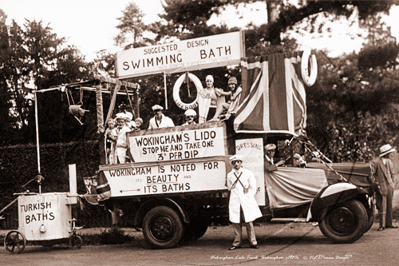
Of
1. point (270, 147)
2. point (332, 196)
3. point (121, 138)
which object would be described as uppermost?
point (121, 138)

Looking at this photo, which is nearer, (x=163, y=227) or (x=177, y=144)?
(x=163, y=227)

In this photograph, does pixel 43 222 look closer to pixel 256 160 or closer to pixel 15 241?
pixel 15 241

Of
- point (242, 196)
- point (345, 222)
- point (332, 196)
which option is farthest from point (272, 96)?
point (345, 222)

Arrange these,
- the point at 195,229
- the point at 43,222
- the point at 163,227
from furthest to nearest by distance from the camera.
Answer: the point at 195,229, the point at 43,222, the point at 163,227

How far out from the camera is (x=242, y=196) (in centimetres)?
874

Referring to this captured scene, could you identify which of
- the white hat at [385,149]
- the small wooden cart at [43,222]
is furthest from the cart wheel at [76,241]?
the white hat at [385,149]

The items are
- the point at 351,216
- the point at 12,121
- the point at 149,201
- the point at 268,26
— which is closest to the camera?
the point at 351,216

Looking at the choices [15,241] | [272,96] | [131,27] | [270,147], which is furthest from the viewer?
[131,27]

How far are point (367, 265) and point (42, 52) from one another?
9.83 meters

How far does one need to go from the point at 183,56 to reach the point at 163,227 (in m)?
3.17

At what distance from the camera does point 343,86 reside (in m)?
7.42

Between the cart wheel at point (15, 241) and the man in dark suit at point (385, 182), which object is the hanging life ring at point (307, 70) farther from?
the cart wheel at point (15, 241)

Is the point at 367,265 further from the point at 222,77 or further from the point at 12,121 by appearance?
the point at 12,121

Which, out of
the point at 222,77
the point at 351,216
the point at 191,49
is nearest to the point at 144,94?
the point at 222,77
